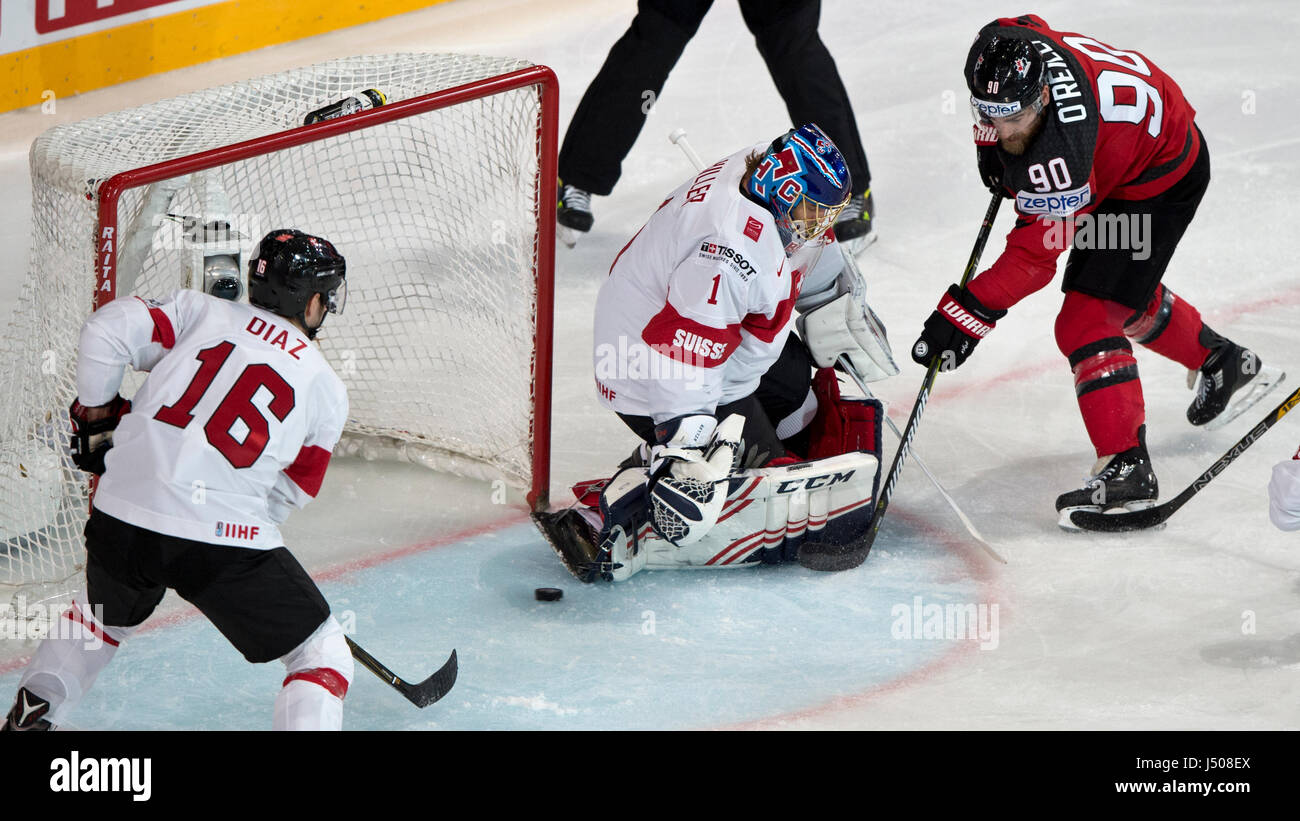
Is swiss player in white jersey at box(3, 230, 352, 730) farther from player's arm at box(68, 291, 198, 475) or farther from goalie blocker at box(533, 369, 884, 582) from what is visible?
→ goalie blocker at box(533, 369, 884, 582)

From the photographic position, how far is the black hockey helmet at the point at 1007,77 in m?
3.29

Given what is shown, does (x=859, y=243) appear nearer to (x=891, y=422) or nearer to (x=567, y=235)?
(x=567, y=235)

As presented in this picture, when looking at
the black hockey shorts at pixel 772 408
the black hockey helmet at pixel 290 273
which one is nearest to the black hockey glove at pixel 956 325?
the black hockey shorts at pixel 772 408

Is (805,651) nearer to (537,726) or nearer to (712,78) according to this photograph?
(537,726)

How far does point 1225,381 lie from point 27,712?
2.98 m

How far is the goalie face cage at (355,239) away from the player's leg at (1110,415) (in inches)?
49.9

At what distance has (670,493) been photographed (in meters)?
3.20

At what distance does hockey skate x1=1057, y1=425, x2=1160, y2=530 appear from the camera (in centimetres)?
363

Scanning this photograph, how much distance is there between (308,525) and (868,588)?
1317mm

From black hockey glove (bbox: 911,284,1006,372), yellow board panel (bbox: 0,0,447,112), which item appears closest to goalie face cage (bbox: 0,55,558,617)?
black hockey glove (bbox: 911,284,1006,372)

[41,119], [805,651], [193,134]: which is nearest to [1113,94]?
[805,651]

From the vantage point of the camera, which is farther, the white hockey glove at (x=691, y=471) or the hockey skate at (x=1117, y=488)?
the hockey skate at (x=1117, y=488)

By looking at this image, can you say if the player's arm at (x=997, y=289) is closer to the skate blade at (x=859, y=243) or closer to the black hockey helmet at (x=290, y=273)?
the skate blade at (x=859, y=243)

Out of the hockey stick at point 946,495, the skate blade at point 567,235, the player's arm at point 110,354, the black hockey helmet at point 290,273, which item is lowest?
the skate blade at point 567,235
